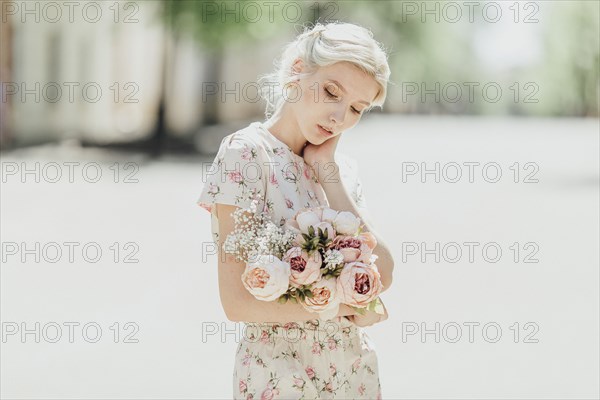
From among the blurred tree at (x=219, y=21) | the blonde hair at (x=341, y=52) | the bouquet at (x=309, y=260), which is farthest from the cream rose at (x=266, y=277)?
the blurred tree at (x=219, y=21)

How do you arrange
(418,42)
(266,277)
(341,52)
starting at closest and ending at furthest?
(266,277) < (341,52) < (418,42)

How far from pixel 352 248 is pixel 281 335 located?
13.5 inches

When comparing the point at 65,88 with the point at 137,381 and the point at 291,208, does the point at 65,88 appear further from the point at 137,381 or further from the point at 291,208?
the point at 291,208

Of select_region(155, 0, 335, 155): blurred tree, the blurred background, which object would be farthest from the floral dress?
select_region(155, 0, 335, 155): blurred tree

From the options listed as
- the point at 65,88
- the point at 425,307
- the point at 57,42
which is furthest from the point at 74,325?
the point at 65,88

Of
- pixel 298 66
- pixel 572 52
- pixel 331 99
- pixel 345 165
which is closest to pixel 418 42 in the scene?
pixel 572 52

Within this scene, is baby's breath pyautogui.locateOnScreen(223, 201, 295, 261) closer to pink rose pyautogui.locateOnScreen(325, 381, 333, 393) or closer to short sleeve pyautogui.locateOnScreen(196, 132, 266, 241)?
short sleeve pyautogui.locateOnScreen(196, 132, 266, 241)

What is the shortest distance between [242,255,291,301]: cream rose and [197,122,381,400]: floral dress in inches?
7.8

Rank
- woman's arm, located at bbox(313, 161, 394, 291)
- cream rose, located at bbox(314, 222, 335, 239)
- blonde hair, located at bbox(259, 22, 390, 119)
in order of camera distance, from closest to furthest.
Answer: cream rose, located at bbox(314, 222, 335, 239), blonde hair, located at bbox(259, 22, 390, 119), woman's arm, located at bbox(313, 161, 394, 291)

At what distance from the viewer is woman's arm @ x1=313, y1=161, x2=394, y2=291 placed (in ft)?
9.48

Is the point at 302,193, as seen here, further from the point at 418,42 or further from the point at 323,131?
the point at 418,42

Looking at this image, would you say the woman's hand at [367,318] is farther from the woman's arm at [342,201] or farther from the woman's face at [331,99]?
the woman's face at [331,99]

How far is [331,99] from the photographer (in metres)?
2.82

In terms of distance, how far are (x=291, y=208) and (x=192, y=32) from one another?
21743 millimetres
